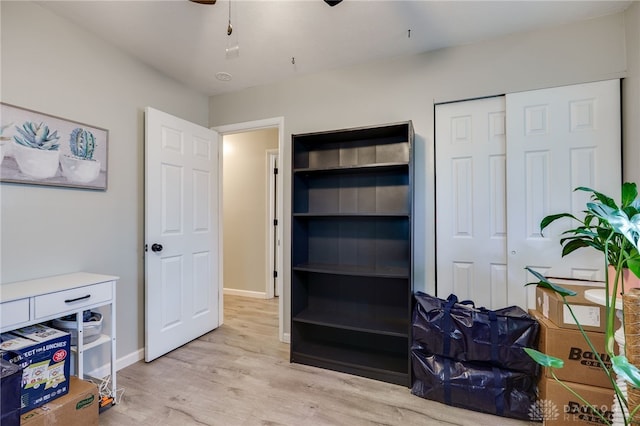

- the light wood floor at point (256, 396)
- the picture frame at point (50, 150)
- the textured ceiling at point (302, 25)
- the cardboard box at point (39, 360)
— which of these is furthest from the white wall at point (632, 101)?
the picture frame at point (50, 150)

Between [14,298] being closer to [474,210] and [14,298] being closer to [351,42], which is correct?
[351,42]

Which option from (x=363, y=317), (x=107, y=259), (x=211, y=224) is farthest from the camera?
(x=211, y=224)

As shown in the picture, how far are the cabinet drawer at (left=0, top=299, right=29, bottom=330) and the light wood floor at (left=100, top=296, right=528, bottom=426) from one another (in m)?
0.76

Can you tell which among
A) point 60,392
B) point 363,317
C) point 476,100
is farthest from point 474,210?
point 60,392

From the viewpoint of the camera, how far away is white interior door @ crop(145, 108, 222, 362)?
2430mm

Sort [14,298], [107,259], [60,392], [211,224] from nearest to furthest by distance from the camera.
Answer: [14,298]
[60,392]
[107,259]
[211,224]

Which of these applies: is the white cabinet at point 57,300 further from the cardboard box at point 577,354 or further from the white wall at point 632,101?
the white wall at point 632,101

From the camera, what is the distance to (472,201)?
227cm

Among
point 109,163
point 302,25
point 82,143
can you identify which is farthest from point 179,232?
point 302,25

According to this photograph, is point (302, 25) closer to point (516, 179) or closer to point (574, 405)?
point (516, 179)

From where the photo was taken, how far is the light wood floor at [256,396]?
174 cm

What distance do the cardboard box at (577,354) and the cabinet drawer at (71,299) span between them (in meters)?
2.62

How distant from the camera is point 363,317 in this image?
2447mm

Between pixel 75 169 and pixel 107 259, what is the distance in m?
0.69
